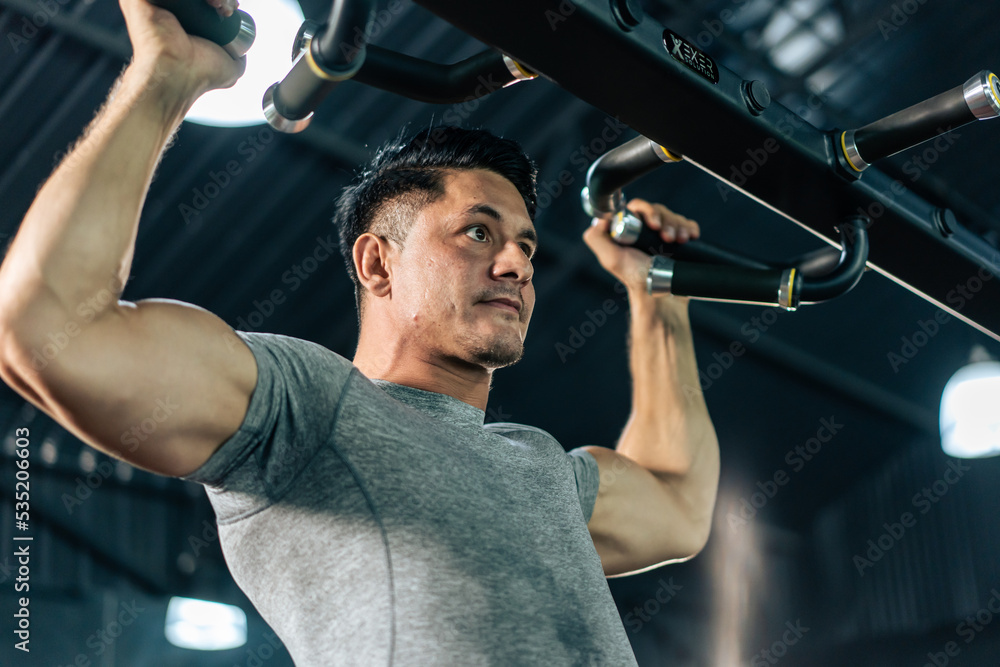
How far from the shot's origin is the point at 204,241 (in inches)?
151

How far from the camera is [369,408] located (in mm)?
1126

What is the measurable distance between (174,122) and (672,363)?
41.1 inches

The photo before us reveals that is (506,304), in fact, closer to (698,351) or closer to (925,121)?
(925,121)

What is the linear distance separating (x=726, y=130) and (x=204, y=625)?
4.36 metres

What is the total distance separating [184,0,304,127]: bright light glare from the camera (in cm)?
134

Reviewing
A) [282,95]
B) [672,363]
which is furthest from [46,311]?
[672,363]

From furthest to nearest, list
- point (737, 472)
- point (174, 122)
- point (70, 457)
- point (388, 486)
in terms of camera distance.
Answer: point (737, 472) → point (70, 457) → point (388, 486) → point (174, 122)

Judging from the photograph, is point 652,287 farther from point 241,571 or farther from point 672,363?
point 241,571
